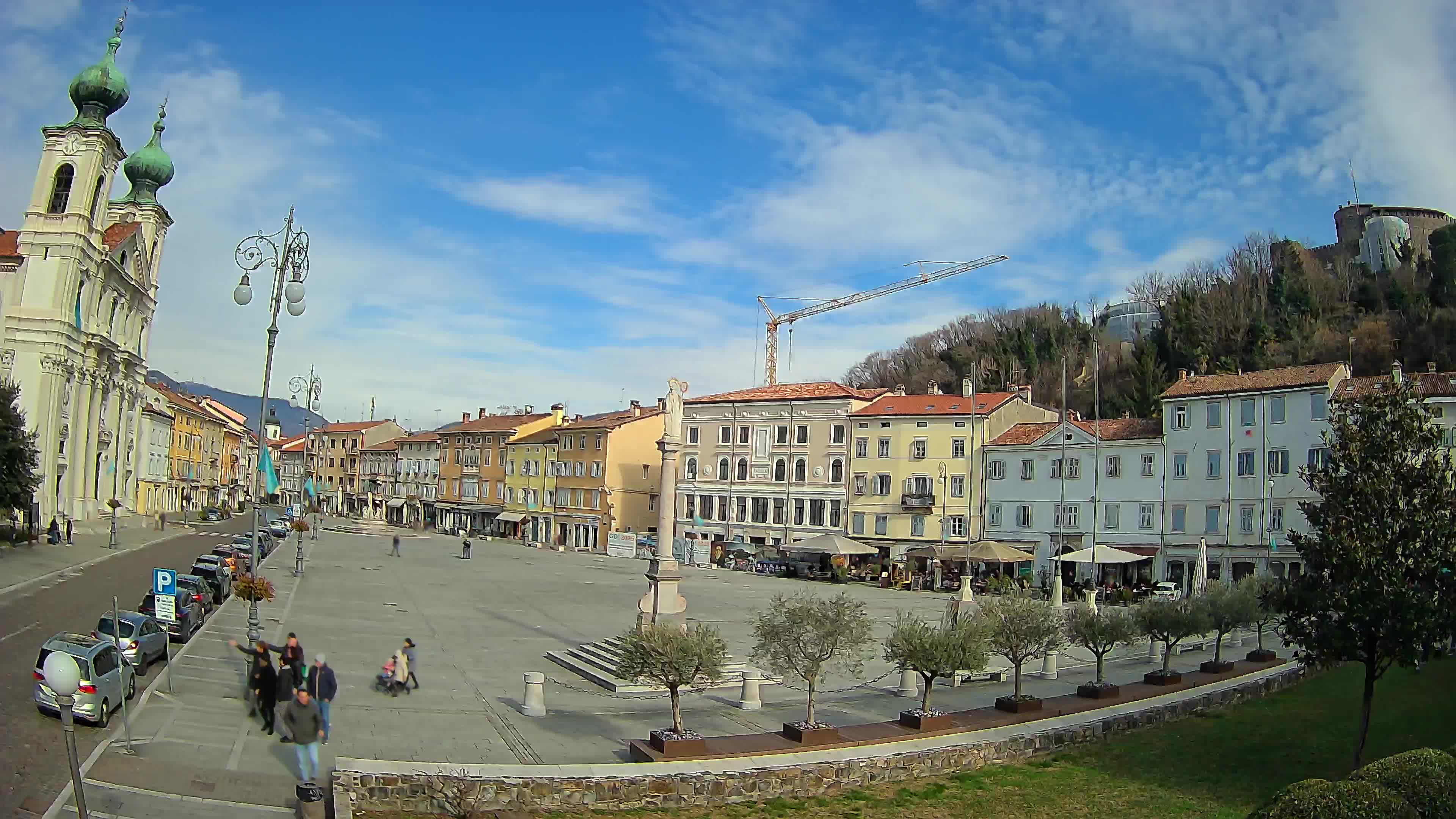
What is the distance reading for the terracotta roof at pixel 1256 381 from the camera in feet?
159

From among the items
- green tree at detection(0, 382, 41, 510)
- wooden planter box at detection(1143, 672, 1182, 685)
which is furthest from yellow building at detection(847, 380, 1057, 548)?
green tree at detection(0, 382, 41, 510)

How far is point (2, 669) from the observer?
19.2 metres

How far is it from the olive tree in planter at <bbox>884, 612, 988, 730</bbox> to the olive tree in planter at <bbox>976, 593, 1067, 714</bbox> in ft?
4.86

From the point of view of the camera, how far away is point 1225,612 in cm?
2447

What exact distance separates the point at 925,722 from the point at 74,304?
61798mm

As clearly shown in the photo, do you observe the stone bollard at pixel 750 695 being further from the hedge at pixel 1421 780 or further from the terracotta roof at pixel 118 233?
the terracotta roof at pixel 118 233

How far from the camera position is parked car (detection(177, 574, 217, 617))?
2770 cm

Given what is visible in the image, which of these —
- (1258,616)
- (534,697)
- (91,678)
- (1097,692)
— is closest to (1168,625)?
(1097,692)

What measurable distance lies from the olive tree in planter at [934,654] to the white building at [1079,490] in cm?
3591

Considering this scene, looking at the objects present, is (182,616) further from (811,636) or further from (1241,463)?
(1241,463)

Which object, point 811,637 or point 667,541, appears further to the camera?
point 667,541

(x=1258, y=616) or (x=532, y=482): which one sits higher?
(x=532, y=482)

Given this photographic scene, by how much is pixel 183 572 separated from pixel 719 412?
39.9 metres

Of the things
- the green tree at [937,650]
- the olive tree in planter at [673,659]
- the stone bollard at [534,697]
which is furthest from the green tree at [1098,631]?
the stone bollard at [534,697]
